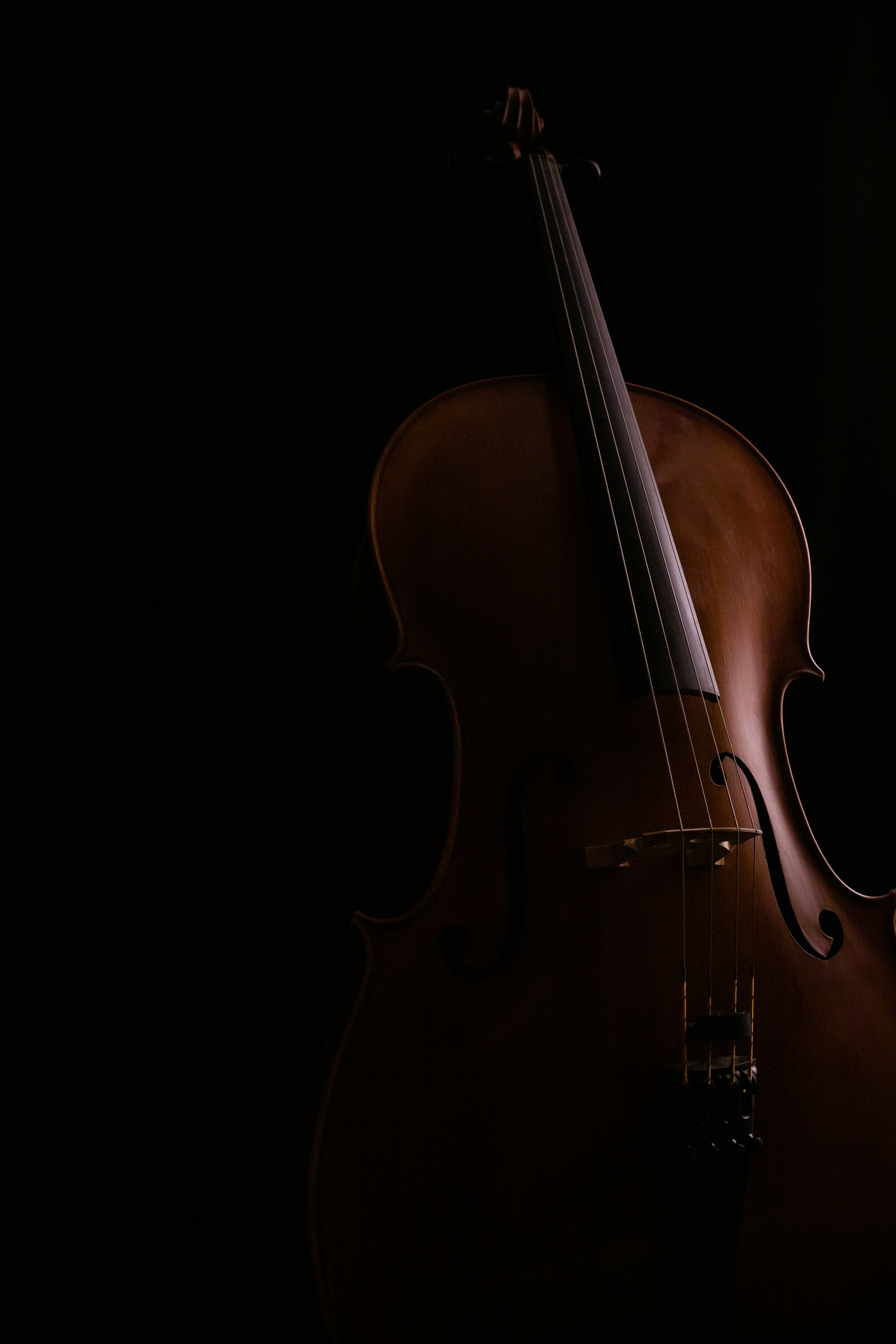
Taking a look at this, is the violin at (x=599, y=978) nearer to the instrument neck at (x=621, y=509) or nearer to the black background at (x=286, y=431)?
the instrument neck at (x=621, y=509)

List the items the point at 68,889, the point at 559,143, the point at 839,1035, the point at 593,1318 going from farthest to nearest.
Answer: the point at 559,143 < the point at 68,889 < the point at 839,1035 < the point at 593,1318

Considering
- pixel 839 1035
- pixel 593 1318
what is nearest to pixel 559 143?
pixel 839 1035

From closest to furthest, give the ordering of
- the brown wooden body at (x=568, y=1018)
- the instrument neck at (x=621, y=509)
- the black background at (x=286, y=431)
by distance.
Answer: the brown wooden body at (x=568, y=1018) → the instrument neck at (x=621, y=509) → the black background at (x=286, y=431)

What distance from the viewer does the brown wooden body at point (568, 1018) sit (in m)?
0.66

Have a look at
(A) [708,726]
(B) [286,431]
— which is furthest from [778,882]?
(B) [286,431]

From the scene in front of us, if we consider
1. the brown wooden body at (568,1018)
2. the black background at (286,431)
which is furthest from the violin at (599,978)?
the black background at (286,431)

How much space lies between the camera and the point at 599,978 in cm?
74

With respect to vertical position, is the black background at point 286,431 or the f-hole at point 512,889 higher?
the black background at point 286,431

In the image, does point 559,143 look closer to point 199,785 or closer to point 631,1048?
point 199,785

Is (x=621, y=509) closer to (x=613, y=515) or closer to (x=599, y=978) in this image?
(x=613, y=515)

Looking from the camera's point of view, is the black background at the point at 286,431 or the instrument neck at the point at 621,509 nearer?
the instrument neck at the point at 621,509

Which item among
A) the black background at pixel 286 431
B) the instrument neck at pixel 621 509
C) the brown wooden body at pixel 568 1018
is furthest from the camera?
the black background at pixel 286 431

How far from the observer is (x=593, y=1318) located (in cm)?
65

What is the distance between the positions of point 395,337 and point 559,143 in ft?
1.71
